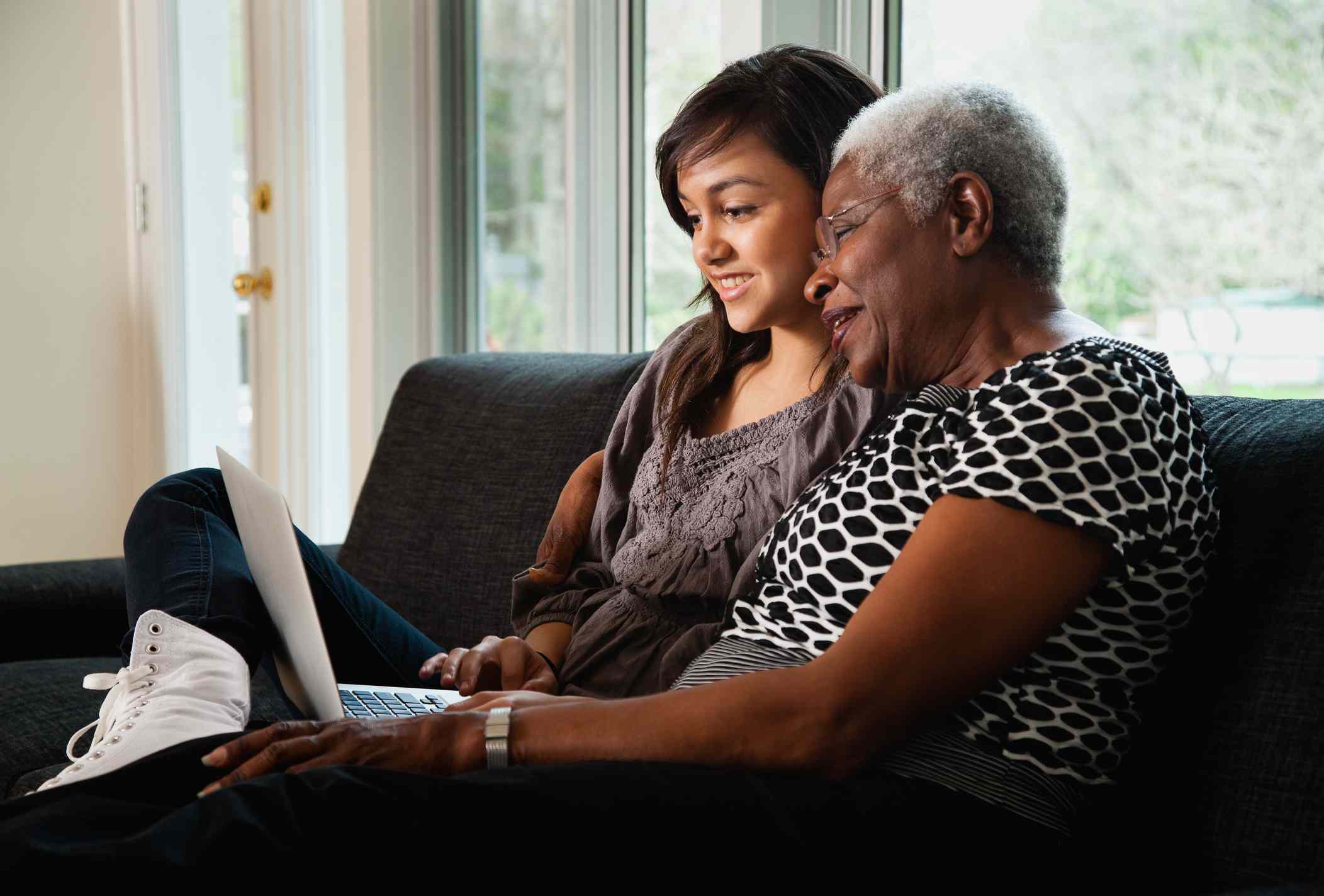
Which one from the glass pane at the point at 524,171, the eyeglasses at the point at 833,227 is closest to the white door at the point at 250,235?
the glass pane at the point at 524,171

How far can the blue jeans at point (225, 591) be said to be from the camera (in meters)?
1.33

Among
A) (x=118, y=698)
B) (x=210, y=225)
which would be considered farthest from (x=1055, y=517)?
(x=210, y=225)

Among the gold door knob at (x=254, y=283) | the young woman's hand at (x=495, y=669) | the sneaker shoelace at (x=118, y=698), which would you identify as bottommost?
the young woman's hand at (x=495, y=669)

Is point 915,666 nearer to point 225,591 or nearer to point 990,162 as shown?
point 990,162

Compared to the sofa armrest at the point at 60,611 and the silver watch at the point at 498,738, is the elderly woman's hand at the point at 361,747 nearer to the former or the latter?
the silver watch at the point at 498,738

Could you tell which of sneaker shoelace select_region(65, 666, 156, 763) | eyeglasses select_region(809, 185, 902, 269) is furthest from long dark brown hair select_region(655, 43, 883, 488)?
sneaker shoelace select_region(65, 666, 156, 763)

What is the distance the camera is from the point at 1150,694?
1083 mm

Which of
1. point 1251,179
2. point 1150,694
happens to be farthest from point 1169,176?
point 1150,694

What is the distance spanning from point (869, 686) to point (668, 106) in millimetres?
1630

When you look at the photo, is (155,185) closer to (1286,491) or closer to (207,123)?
(207,123)

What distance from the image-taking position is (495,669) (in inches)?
54.0

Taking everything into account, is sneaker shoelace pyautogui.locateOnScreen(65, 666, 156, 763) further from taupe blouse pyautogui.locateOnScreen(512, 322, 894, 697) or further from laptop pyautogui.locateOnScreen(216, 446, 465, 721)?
taupe blouse pyautogui.locateOnScreen(512, 322, 894, 697)

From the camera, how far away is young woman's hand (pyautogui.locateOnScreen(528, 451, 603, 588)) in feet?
5.14

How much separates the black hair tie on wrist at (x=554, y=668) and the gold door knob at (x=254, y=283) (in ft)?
6.53
